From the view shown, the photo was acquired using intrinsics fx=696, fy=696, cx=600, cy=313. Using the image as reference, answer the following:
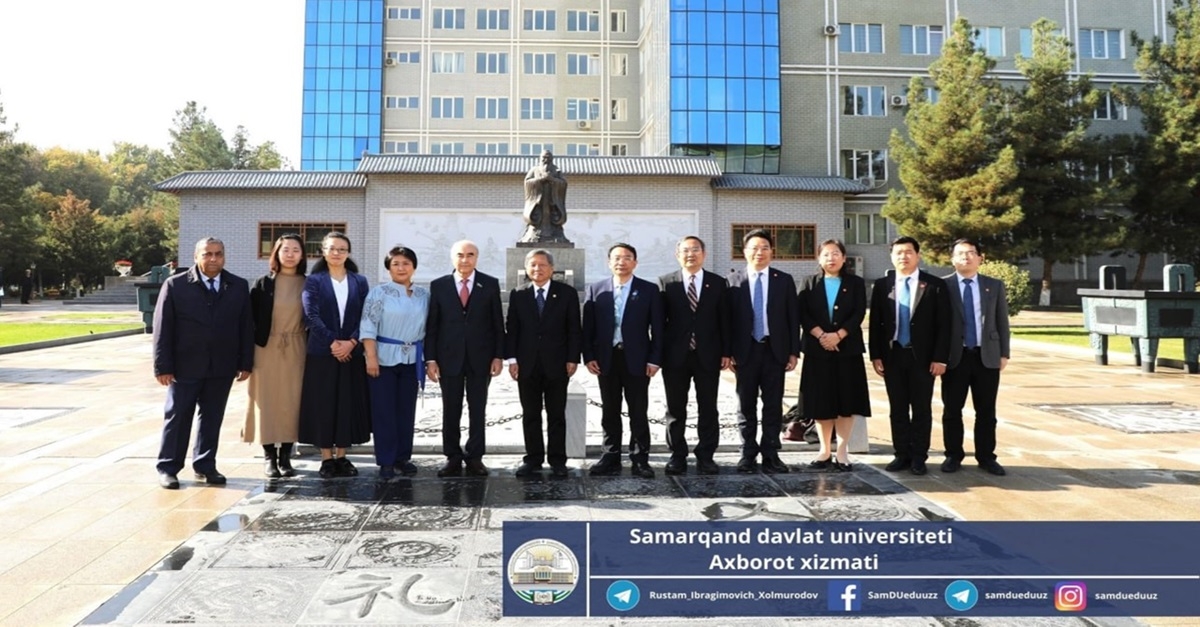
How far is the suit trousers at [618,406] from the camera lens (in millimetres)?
4777

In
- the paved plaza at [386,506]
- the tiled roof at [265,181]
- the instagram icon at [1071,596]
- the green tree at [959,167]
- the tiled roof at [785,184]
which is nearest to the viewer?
the instagram icon at [1071,596]

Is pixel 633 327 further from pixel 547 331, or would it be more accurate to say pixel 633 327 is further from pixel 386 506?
pixel 386 506

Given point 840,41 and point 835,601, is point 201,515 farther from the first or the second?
point 840,41

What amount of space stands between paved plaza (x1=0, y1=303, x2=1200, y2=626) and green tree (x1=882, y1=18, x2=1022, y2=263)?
Answer: 51.8 ft

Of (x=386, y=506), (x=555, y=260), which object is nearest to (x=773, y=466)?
(x=386, y=506)

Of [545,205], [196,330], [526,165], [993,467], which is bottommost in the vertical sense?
[993,467]

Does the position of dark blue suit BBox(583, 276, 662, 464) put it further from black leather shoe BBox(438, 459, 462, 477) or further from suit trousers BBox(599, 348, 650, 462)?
black leather shoe BBox(438, 459, 462, 477)

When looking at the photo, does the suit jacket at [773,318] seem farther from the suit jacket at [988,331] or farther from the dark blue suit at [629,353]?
the suit jacket at [988,331]

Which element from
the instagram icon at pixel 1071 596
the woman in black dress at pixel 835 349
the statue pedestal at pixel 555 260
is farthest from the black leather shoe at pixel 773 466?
the statue pedestal at pixel 555 260

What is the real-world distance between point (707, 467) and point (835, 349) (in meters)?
1.21

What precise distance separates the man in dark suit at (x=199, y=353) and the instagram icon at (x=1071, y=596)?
4619 mm

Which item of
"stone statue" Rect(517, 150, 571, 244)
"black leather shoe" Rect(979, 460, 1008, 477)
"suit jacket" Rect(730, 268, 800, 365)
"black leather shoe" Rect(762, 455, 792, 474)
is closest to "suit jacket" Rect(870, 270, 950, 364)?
"suit jacket" Rect(730, 268, 800, 365)

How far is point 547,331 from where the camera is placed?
15.5ft

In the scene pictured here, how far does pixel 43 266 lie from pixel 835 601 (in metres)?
46.1
